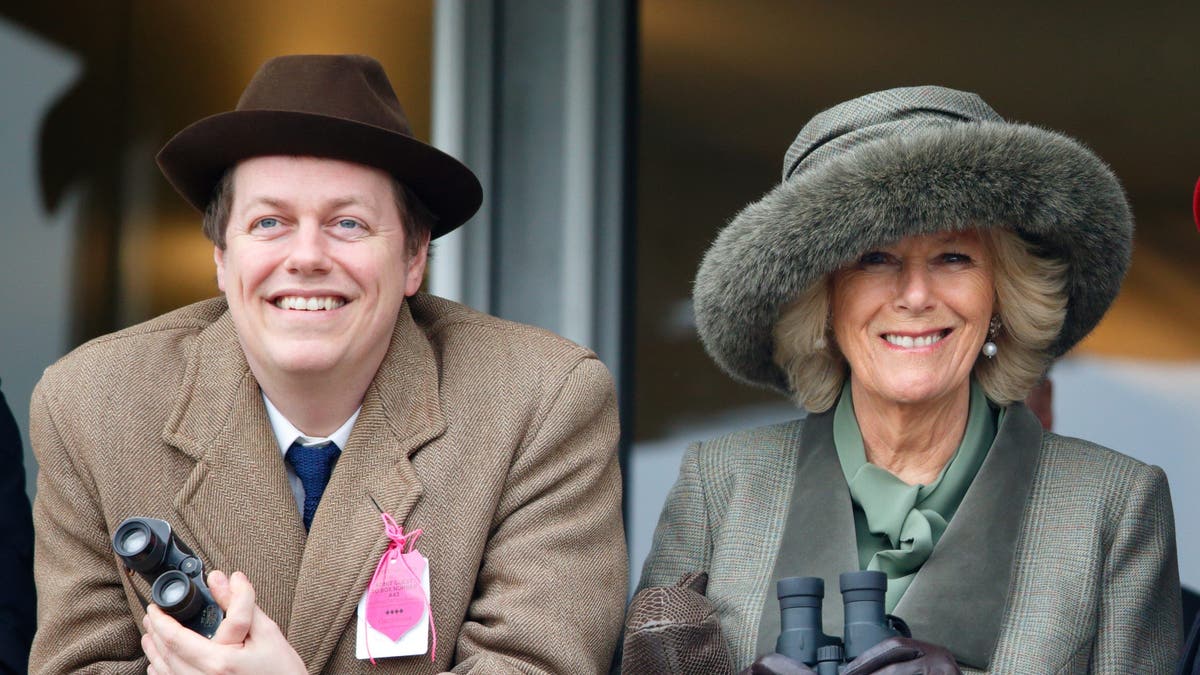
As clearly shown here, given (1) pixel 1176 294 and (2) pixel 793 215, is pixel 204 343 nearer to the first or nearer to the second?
(2) pixel 793 215

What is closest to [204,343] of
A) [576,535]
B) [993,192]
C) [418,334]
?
[418,334]

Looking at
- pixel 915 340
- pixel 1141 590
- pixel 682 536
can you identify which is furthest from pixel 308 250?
pixel 1141 590

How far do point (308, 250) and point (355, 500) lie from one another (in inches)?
18.0

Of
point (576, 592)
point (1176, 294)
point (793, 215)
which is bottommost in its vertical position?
point (576, 592)

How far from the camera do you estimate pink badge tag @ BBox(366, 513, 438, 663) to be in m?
2.94

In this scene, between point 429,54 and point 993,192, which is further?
point 429,54

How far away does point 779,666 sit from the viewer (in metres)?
2.66

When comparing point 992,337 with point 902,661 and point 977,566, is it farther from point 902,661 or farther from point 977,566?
point 902,661

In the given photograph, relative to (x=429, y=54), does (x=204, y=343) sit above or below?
below

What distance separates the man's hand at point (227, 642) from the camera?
2666 millimetres

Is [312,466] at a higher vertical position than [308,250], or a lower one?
lower

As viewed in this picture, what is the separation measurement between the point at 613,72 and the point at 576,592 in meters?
1.94

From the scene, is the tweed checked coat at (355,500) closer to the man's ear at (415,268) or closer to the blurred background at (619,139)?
the man's ear at (415,268)

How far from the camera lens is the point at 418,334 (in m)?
3.27
